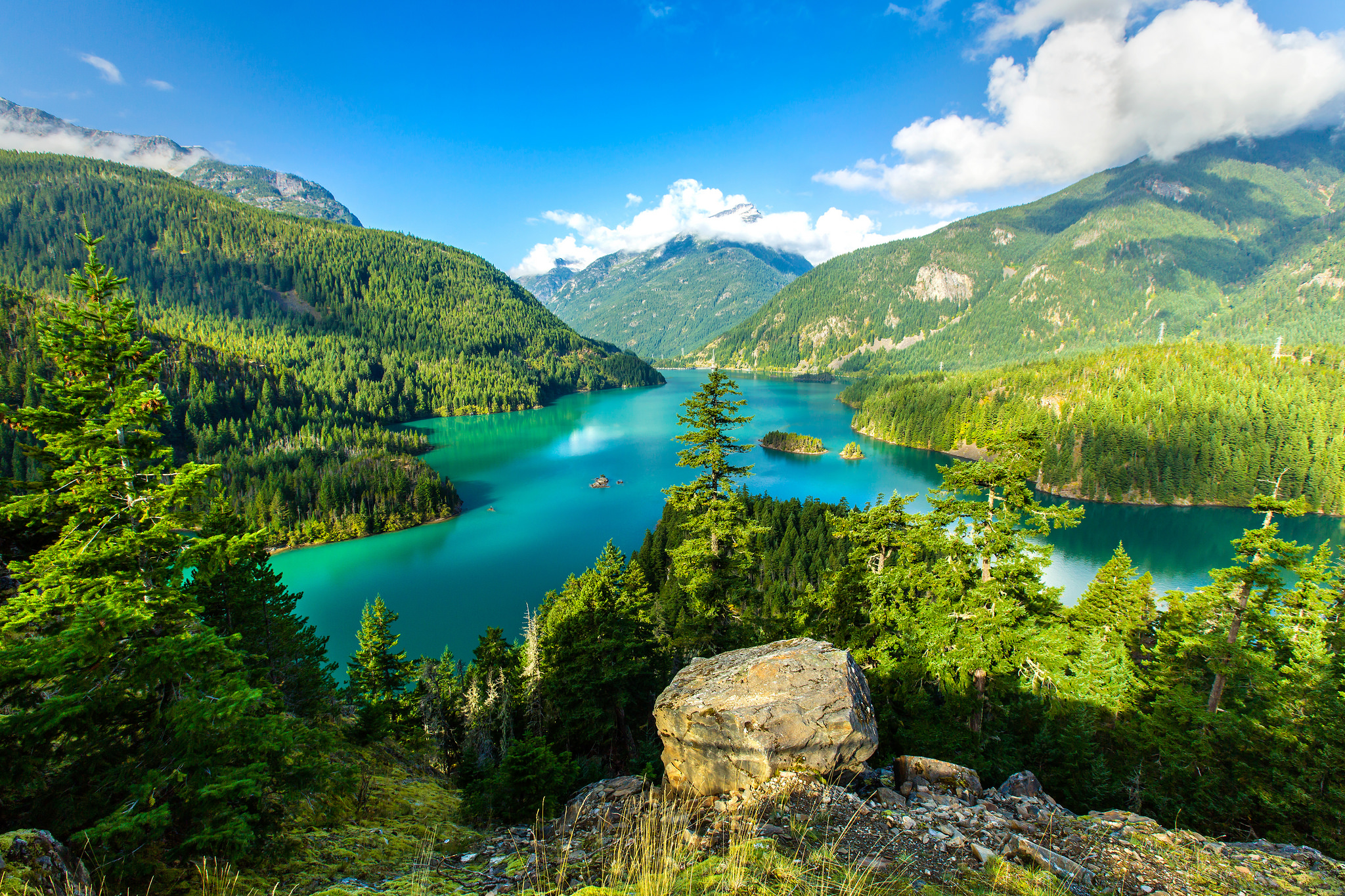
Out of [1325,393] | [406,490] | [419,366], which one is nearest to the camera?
[406,490]

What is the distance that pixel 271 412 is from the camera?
107 meters

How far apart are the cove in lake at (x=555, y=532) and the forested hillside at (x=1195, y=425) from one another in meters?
5.36

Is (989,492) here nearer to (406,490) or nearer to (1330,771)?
(1330,771)

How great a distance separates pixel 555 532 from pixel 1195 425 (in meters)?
94.3

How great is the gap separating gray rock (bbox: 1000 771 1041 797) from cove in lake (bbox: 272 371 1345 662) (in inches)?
762

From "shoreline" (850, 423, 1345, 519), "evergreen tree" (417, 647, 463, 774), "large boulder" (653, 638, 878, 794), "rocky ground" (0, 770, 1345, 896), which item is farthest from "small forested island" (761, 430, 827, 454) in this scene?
"rocky ground" (0, 770, 1345, 896)

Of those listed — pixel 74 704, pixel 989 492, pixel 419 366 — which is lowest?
pixel 74 704

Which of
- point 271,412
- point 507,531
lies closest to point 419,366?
point 271,412

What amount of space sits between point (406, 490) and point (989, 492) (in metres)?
67.0

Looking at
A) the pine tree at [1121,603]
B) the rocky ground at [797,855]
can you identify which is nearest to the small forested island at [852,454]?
the pine tree at [1121,603]

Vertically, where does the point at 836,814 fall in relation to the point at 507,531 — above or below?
above

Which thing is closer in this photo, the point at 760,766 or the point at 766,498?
the point at 760,766

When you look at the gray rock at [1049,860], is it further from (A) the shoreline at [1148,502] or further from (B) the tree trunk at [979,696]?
(A) the shoreline at [1148,502]

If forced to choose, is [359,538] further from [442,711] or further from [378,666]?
[442,711]
